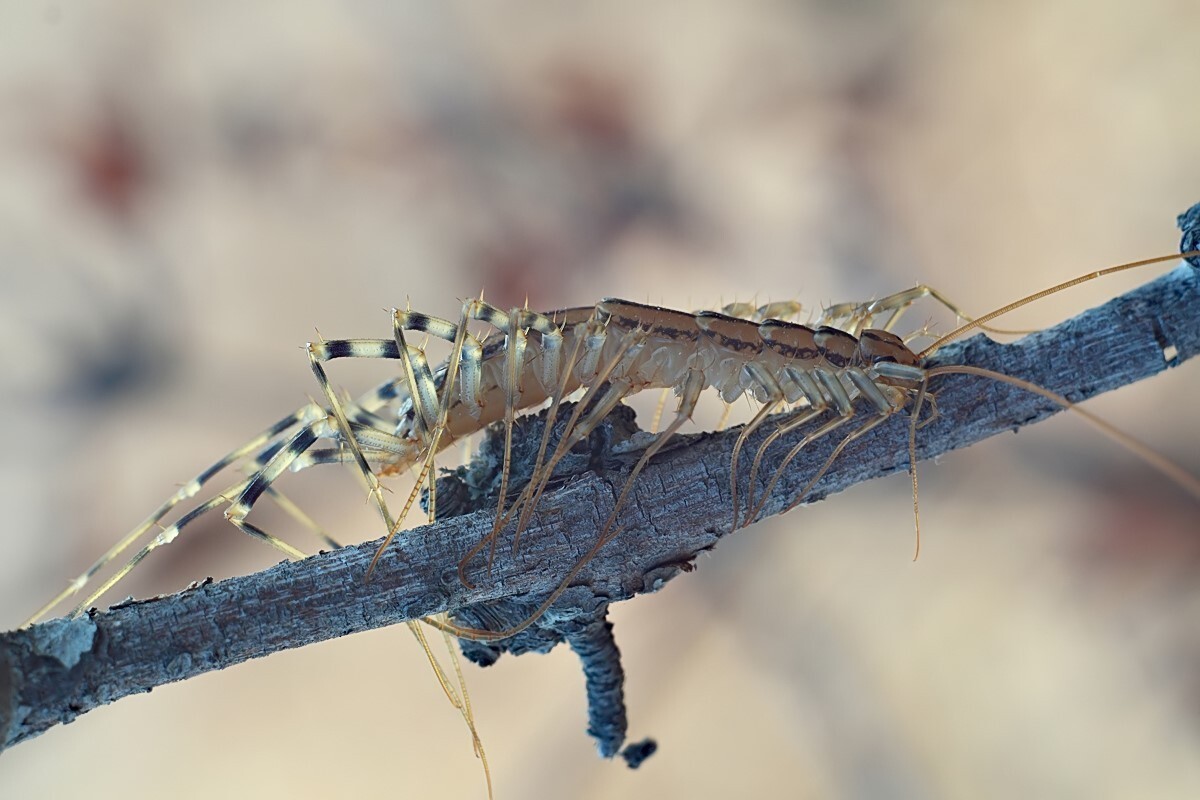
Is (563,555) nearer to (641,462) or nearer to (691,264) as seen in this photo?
(641,462)

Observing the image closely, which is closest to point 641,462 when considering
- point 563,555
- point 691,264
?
point 563,555

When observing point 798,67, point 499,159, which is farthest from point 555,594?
point 798,67

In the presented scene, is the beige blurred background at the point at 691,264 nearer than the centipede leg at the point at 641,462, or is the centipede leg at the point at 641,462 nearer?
the centipede leg at the point at 641,462

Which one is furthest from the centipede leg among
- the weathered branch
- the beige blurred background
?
the beige blurred background

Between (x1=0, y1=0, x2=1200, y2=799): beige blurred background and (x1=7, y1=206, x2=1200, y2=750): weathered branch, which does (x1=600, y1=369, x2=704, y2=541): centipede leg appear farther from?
(x1=0, y1=0, x2=1200, y2=799): beige blurred background

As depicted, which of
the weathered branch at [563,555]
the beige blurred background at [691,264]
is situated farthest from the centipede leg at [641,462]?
the beige blurred background at [691,264]

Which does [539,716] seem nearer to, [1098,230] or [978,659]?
[978,659]

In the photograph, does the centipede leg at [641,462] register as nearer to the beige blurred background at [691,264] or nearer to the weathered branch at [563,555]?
the weathered branch at [563,555]
